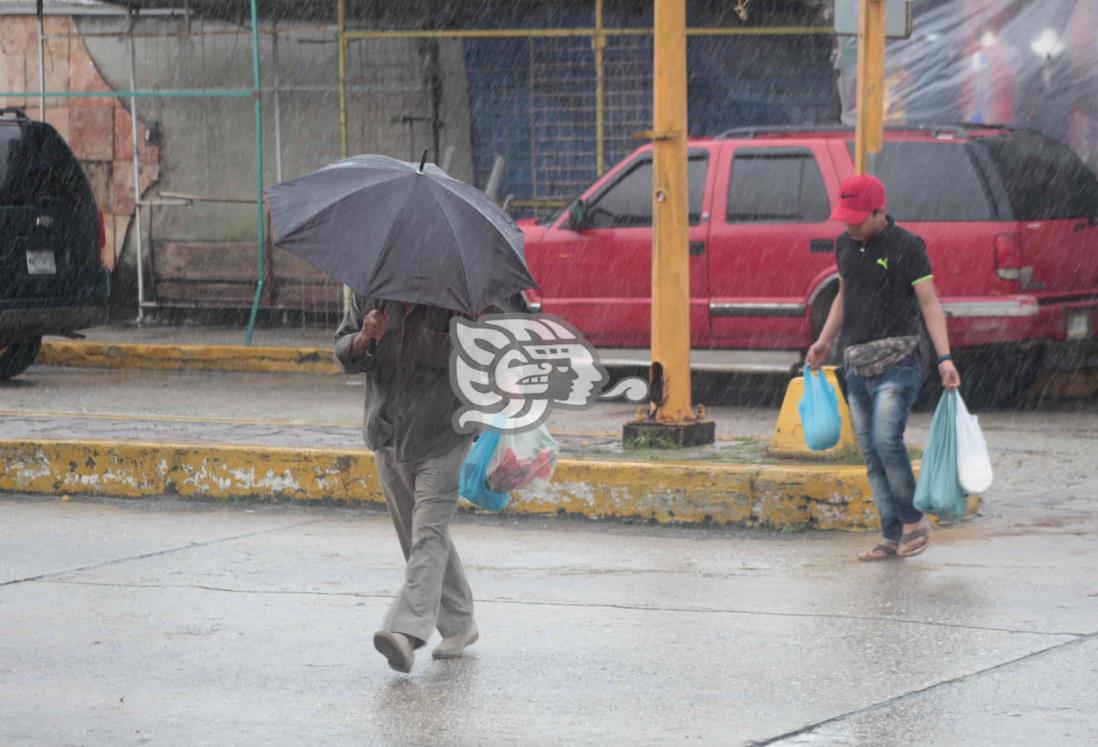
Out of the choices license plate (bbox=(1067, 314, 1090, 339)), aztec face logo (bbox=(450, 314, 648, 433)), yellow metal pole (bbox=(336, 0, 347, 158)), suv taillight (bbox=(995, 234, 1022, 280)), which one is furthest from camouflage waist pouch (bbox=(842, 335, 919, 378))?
yellow metal pole (bbox=(336, 0, 347, 158))

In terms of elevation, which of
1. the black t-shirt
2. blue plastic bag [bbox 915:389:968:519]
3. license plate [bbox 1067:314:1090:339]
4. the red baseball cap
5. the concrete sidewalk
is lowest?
the concrete sidewalk

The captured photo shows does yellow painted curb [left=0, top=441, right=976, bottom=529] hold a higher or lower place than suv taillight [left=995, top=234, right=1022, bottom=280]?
lower

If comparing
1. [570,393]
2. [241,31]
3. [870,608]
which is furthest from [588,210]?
[870,608]

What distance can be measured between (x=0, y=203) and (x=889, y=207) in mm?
6576

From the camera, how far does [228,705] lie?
5605mm

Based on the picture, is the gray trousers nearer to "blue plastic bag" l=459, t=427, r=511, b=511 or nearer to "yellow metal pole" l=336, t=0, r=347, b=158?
"blue plastic bag" l=459, t=427, r=511, b=511

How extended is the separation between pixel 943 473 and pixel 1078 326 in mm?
5014

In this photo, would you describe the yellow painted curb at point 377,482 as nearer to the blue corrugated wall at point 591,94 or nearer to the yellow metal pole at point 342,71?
the yellow metal pole at point 342,71

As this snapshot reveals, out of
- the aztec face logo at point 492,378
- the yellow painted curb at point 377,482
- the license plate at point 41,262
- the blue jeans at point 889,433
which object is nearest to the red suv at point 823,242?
the yellow painted curb at point 377,482

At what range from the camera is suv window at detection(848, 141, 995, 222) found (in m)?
12.1

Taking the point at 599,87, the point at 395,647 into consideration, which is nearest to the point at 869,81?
the point at 395,647

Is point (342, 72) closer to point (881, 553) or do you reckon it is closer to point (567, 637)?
point (881, 553)

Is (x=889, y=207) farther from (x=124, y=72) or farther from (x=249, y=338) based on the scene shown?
(x=124, y=72)

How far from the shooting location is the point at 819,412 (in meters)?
8.20
